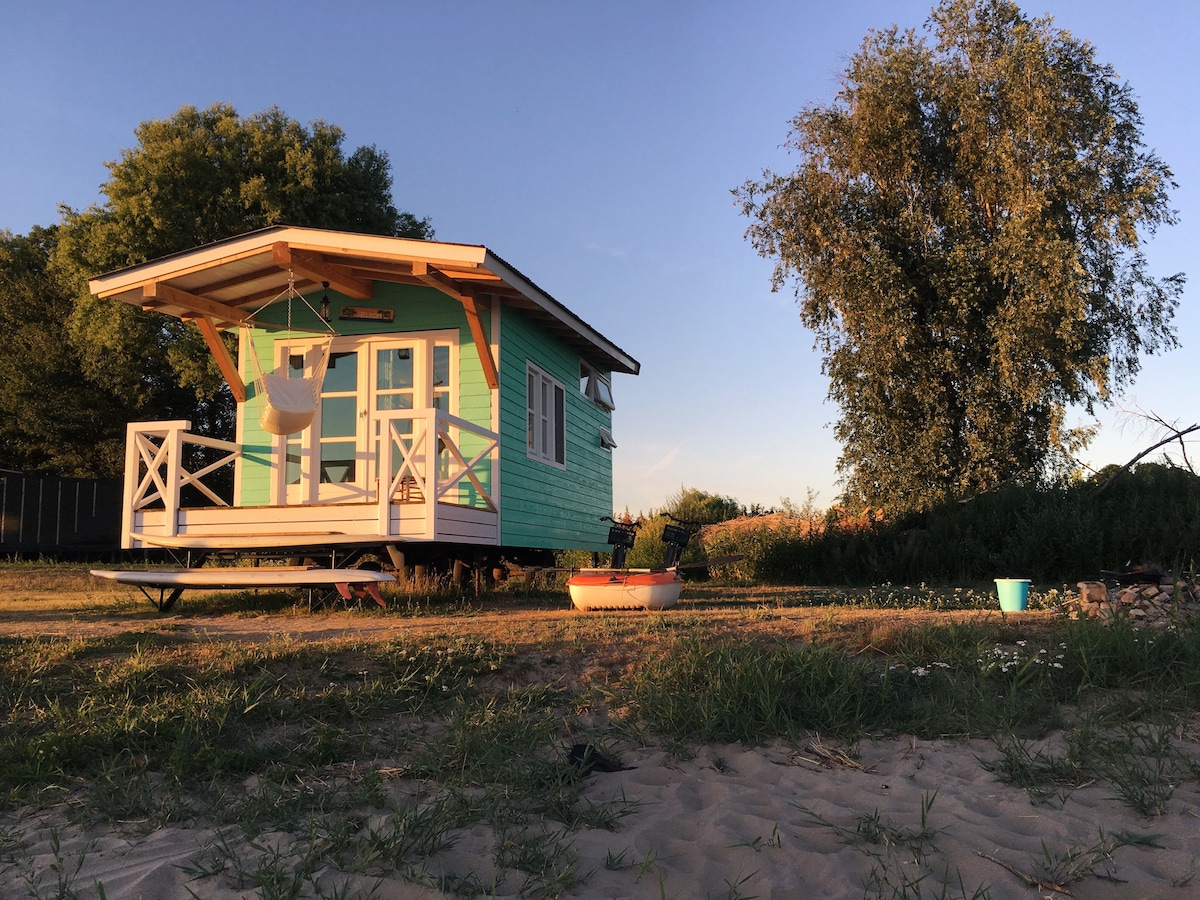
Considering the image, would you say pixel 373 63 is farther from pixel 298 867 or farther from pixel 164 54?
pixel 298 867

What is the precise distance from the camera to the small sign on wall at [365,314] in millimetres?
11094

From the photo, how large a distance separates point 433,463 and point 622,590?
2.25m

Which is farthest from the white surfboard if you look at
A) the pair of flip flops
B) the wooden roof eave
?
the pair of flip flops

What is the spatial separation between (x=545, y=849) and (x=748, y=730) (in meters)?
1.44

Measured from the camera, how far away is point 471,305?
32.9 ft

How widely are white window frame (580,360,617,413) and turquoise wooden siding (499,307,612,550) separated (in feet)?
0.45

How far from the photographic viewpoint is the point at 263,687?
470 cm

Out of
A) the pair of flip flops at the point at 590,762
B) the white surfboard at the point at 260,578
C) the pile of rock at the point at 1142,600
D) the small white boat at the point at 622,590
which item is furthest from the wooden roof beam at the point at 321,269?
the pile of rock at the point at 1142,600

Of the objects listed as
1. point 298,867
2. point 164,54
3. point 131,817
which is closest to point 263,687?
point 131,817

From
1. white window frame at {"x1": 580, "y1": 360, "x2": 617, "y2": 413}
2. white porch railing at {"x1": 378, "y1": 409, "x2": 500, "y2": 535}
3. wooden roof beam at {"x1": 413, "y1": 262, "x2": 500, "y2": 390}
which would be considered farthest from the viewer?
white window frame at {"x1": 580, "y1": 360, "x2": 617, "y2": 413}

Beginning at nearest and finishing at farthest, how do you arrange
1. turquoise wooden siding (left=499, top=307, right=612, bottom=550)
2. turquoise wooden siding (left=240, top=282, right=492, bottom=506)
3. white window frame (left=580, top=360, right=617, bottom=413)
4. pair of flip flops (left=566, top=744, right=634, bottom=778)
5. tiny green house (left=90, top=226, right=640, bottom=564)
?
pair of flip flops (left=566, top=744, right=634, bottom=778) < tiny green house (left=90, top=226, right=640, bottom=564) < turquoise wooden siding (left=240, top=282, right=492, bottom=506) < turquoise wooden siding (left=499, top=307, right=612, bottom=550) < white window frame (left=580, top=360, right=617, bottom=413)

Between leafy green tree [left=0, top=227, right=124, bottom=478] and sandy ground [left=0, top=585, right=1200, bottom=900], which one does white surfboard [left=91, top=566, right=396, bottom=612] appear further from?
leafy green tree [left=0, top=227, right=124, bottom=478]

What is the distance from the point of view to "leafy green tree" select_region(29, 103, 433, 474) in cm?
2241

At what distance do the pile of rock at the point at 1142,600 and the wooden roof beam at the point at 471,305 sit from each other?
6.47 meters
